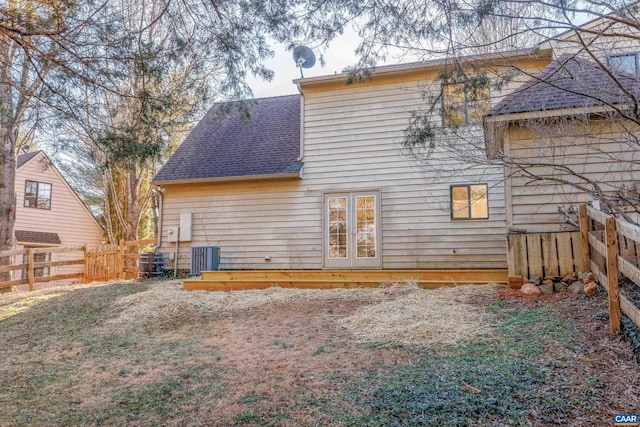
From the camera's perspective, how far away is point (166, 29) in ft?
16.3

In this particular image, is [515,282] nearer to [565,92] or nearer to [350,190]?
[565,92]

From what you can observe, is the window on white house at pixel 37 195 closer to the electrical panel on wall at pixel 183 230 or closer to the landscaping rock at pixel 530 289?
the electrical panel on wall at pixel 183 230

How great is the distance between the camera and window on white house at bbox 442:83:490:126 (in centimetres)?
494

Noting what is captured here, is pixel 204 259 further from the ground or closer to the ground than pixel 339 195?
closer to the ground

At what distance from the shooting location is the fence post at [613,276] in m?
3.74

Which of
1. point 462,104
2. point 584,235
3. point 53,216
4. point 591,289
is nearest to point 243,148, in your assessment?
point 462,104

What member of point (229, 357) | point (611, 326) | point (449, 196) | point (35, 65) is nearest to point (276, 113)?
point (449, 196)

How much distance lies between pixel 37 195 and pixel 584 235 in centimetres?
1797

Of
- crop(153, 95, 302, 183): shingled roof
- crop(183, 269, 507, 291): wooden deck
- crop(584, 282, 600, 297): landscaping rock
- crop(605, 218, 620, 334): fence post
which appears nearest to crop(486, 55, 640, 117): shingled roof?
crop(605, 218, 620, 334): fence post

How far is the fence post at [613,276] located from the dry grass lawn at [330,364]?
0.16 metres

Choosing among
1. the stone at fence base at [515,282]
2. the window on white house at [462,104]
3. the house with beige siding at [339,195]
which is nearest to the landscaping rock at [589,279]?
the stone at fence base at [515,282]

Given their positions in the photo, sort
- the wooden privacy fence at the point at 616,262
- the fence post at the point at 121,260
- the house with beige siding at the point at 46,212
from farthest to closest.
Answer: the house with beige siding at the point at 46,212
the fence post at the point at 121,260
the wooden privacy fence at the point at 616,262

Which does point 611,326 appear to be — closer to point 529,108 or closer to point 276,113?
point 529,108

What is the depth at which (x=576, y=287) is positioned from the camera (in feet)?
17.5
